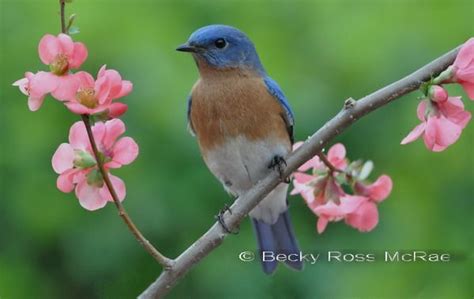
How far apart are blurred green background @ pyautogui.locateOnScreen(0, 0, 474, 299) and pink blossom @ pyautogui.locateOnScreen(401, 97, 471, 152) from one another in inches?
51.5

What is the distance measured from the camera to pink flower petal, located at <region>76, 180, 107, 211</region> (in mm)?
1770

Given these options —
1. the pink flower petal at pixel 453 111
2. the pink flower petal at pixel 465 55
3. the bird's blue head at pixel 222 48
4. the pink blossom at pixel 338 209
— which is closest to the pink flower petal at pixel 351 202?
the pink blossom at pixel 338 209

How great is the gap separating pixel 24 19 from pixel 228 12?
0.91 meters

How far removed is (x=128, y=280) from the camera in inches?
124

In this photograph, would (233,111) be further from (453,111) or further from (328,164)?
(453,111)

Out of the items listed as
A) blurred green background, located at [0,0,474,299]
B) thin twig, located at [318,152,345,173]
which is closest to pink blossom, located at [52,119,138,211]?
thin twig, located at [318,152,345,173]

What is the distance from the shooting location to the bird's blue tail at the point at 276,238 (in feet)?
9.30

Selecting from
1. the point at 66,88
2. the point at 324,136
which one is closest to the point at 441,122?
the point at 324,136

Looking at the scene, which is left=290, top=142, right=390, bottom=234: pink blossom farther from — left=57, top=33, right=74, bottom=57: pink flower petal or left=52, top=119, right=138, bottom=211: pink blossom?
left=57, top=33, right=74, bottom=57: pink flower petal

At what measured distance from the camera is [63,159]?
1.79 metres

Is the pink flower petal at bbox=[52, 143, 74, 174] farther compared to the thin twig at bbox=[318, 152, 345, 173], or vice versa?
the thin twig at bbox=[318, 152, 345, 173]

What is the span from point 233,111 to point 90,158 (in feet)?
3.11

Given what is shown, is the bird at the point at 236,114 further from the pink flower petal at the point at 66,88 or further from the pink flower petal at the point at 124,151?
the pink flower petal at the point at 66,88

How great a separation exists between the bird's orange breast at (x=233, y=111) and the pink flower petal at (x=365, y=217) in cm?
67
